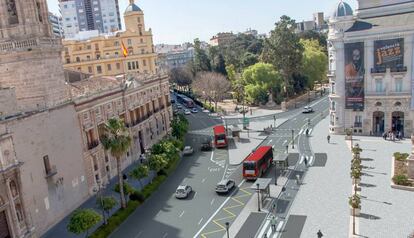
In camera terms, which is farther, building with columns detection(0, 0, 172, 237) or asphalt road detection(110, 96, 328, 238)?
asphalt road detection(110, 96, 328, 238)

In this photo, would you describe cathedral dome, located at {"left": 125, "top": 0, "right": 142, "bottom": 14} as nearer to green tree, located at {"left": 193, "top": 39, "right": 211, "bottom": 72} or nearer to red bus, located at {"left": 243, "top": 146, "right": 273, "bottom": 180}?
red bus, located at {"left": 243, "top": 146, "right": 273, "bottom": 180}

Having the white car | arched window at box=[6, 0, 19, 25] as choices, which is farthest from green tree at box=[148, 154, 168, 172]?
arched window at box=[6, 0, 19, 25]

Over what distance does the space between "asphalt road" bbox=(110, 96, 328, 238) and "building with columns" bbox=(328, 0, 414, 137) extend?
1288 centimetres

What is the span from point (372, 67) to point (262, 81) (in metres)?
37.6

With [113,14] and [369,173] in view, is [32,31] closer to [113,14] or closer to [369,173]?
[369,173]

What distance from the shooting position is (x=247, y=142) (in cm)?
6506

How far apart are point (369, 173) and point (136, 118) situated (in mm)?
35029

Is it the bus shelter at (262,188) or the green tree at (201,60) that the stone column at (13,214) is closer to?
the bus shelter at (262,188)

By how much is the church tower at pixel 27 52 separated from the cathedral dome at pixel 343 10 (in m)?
44.1

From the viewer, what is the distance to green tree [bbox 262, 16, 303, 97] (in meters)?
95.3

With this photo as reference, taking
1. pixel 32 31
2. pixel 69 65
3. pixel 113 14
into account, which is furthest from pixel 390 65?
pixel 113 14

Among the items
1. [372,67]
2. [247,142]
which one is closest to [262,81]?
[247,142]

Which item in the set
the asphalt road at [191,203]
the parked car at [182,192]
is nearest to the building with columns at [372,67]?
the asphalt road at [191,203]

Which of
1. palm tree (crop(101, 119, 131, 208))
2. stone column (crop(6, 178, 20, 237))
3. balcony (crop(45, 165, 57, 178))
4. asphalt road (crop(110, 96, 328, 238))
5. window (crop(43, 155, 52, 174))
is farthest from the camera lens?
window (crop(43, 155, 52, 174))
